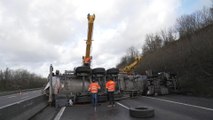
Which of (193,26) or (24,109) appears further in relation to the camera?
(193,26)

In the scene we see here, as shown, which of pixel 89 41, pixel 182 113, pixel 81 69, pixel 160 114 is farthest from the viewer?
pixel 89 41

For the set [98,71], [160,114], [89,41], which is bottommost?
[160,114]

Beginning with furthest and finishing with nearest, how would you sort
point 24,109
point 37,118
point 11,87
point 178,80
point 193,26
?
1. point 11,87
2. point 193,26
3. point 178,80
4. point 37,118
5. point 24,109

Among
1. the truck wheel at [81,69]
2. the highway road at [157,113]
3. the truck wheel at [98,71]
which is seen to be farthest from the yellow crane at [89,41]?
the highway road at [157,113]

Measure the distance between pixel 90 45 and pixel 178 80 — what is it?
11652 millimetres

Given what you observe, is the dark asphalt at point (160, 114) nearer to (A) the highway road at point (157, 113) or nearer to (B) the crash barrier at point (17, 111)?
(A) the highway road at point (157, 113)

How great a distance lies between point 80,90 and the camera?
64.4ft

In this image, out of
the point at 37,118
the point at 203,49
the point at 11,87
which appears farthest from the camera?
the point at 11,87

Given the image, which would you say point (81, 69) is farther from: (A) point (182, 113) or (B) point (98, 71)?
(A) point (182, 113)

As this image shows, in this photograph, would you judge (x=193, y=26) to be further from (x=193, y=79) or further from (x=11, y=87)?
(x=11, y=87)

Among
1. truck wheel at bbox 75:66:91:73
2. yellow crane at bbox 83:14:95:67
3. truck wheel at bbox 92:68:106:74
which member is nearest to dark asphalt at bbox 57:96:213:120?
truck wheel at bbox 75:66:91:73

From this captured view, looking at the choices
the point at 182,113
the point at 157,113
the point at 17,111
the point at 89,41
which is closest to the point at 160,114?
the point at 157,113

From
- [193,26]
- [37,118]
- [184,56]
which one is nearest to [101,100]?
[37,118]

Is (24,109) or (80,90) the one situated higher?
(80,90)
